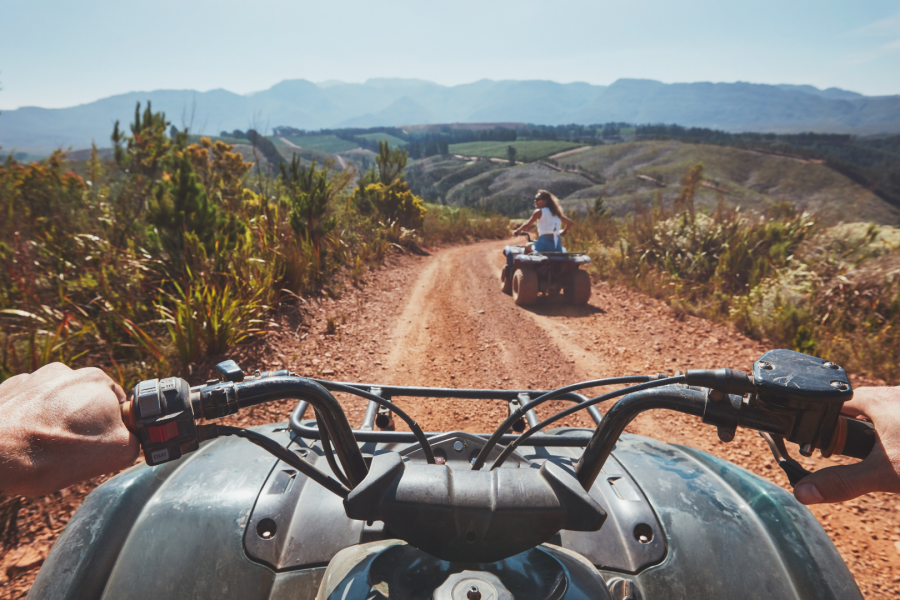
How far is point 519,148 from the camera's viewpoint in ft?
338

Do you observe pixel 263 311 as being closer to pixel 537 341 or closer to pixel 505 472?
pixel 537 341

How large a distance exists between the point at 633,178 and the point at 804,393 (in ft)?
261

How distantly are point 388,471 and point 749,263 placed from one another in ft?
24.7

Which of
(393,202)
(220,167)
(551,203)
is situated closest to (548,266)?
(551,203)

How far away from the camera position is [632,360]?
495 cm

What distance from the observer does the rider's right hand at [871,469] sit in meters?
0.69

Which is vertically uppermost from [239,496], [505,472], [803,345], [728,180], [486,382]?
[728,180]

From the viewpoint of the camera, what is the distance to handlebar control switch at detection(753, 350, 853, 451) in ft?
2.23

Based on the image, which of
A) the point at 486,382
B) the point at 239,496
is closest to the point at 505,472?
the point at 239,496

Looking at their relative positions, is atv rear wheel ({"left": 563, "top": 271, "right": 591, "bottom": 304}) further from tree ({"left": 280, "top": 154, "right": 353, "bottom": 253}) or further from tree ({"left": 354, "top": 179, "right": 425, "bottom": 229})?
tree ({"left": 354, "top": 179, "right": 425, "bottom": 229})

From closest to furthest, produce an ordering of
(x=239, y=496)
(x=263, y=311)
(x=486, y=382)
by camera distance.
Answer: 1. (x=239, y=496)
2. (x=486, y=382)
3. (x=263, y=311)

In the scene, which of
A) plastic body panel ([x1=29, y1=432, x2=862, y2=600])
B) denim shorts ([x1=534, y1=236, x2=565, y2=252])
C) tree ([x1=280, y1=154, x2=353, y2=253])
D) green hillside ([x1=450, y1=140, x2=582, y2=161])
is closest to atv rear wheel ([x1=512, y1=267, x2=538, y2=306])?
denim shorts ([x1=534, y1=236, x2=565, y2=252])

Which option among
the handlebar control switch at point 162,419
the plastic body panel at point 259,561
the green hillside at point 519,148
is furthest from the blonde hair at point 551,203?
the green hillside at point 519,148

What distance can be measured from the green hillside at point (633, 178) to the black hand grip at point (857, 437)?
43348 mm
